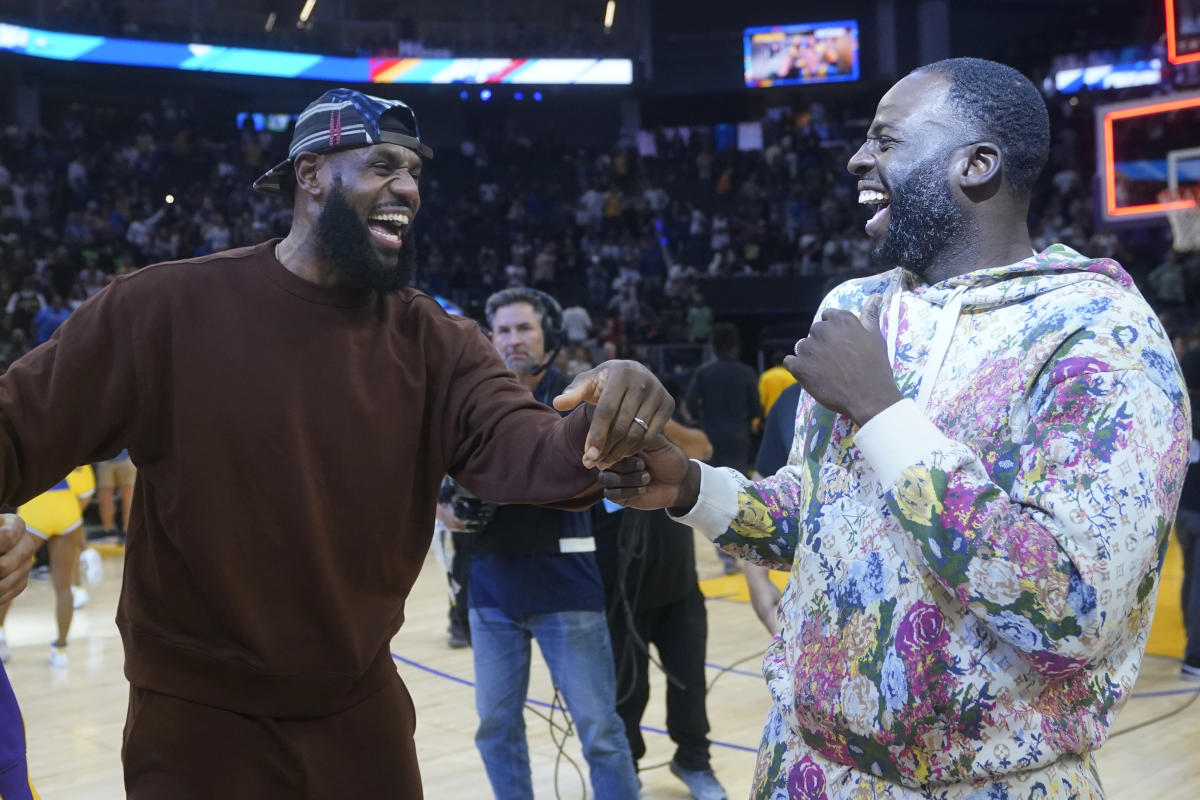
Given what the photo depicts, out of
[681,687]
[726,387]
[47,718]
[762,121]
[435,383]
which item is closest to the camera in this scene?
[435,383]

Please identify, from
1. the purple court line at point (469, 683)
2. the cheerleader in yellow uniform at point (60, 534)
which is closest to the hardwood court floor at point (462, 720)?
the purple court line at point (469, 683)

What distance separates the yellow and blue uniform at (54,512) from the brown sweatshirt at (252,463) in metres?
4.55

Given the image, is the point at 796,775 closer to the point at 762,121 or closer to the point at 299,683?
the point at 299,683

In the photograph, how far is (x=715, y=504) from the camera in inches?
78.7

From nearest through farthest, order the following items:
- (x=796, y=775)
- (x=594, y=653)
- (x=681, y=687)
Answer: (x=796, y=775)
(x=594, y=653)
(x=681, y=687)

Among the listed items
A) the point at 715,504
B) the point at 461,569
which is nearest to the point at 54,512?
the point at 461,569

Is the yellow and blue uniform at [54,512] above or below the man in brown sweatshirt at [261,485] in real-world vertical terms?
below

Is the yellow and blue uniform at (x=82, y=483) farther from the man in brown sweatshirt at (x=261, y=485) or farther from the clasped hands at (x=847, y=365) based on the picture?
the clasped hands at (x=847, y=365)

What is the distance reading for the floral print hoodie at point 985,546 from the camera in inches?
59.5

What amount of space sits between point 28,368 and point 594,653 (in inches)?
82.4

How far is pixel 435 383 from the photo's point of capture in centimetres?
232

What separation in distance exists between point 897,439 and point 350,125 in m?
1.31

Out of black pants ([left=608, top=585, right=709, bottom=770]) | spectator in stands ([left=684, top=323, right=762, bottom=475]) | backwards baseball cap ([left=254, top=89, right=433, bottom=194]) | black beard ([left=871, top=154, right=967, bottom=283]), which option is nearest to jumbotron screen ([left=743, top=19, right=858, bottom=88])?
spectator in stands ([left=684, top=323, right=762, bottom=475])

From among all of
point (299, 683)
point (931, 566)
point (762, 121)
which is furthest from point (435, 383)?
point (762, 121)
